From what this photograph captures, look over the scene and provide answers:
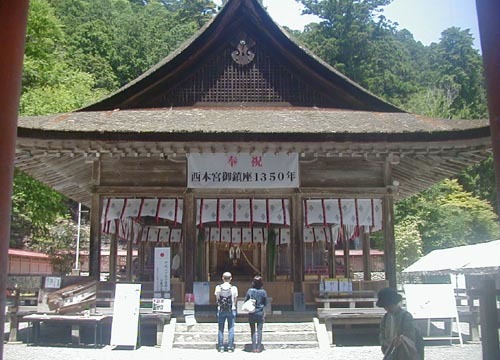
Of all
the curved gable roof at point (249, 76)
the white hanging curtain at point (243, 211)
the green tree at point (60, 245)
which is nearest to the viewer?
the white hanging curtain at point (243, 211)

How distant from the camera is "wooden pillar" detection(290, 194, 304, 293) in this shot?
14109 mm

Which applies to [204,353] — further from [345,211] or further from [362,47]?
[362,47]

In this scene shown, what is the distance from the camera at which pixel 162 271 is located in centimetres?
1309

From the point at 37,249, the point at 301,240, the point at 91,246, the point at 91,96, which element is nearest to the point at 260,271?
the point at 301,240

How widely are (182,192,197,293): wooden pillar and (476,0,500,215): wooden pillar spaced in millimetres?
11913

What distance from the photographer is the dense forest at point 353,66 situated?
35938 mm

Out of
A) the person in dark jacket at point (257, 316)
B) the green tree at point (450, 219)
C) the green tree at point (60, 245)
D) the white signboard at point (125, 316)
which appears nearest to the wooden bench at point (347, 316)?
the person in dark jacket at point (257, 316)

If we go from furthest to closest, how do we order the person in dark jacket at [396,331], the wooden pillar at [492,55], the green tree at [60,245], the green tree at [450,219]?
the green tree at [450,219] → the green tree at [60,245] → the person in dark jacket at [396,331] → the wooden pillar at [492,55]

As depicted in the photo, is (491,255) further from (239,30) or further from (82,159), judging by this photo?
(82,159)

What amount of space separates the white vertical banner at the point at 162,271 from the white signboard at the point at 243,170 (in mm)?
1930

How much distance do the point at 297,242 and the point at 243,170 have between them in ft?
7.78

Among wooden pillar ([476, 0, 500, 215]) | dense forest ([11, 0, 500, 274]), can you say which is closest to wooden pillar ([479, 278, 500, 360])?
wooden pillar ([476, 0, 500, 215])

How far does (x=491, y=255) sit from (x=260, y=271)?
9.51 m

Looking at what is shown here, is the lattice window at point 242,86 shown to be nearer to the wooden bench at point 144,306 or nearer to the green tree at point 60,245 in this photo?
the wooden bench at point 144,306
